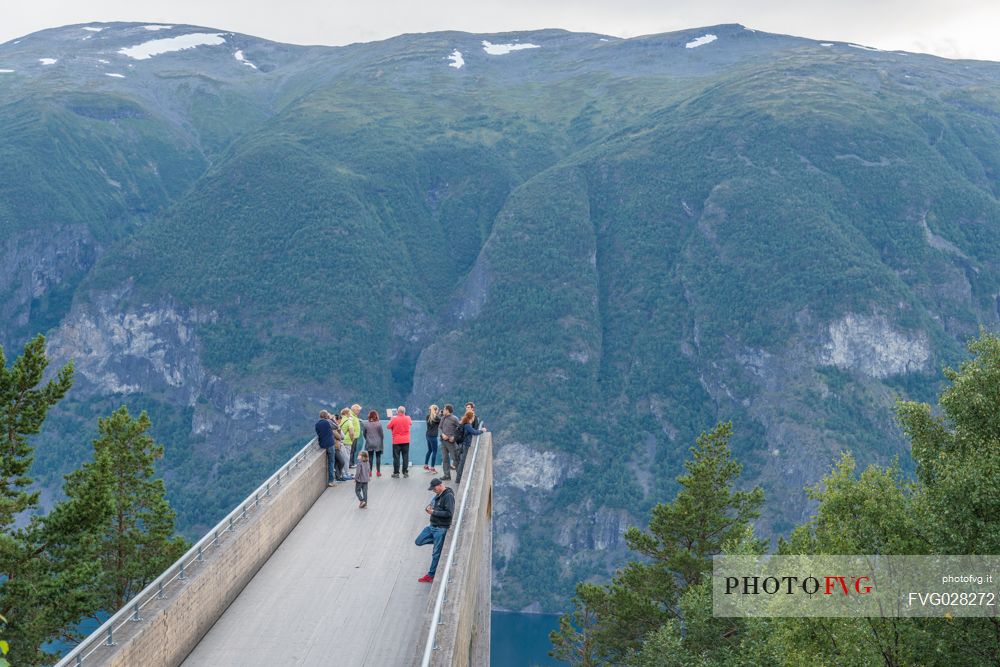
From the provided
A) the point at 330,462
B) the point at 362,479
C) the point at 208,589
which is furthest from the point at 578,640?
the point at 208,589

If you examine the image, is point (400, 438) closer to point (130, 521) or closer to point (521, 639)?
point (130, 521)

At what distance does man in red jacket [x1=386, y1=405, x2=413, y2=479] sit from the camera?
2247 cm

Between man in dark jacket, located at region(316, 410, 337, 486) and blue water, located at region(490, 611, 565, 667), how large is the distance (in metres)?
93.2

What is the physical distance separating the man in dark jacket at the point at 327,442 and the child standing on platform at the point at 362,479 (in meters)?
1.70

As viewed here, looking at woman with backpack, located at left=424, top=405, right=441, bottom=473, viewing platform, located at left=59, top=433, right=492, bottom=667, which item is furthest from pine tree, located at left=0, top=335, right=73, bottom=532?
woman with backpack, located at left=424, top=405, right=441, bottom=473

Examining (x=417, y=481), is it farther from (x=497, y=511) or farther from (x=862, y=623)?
(x=497, y=511)

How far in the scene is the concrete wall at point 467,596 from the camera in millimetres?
12781

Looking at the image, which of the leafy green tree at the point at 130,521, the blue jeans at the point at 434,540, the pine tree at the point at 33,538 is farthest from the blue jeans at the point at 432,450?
the leafy green tree at the point at 130,521

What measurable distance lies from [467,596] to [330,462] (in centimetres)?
773

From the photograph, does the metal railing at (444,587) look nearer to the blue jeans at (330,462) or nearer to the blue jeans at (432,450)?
the blue jeans at (432,450)

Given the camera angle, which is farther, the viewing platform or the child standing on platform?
the child standing on platform

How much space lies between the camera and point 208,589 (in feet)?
48.0

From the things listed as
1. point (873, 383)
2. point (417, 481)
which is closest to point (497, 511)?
point (873, 383)

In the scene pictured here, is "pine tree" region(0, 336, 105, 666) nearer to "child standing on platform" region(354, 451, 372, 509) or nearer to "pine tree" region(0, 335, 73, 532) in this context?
"pine tree" region(0, 335, 73, 532)
